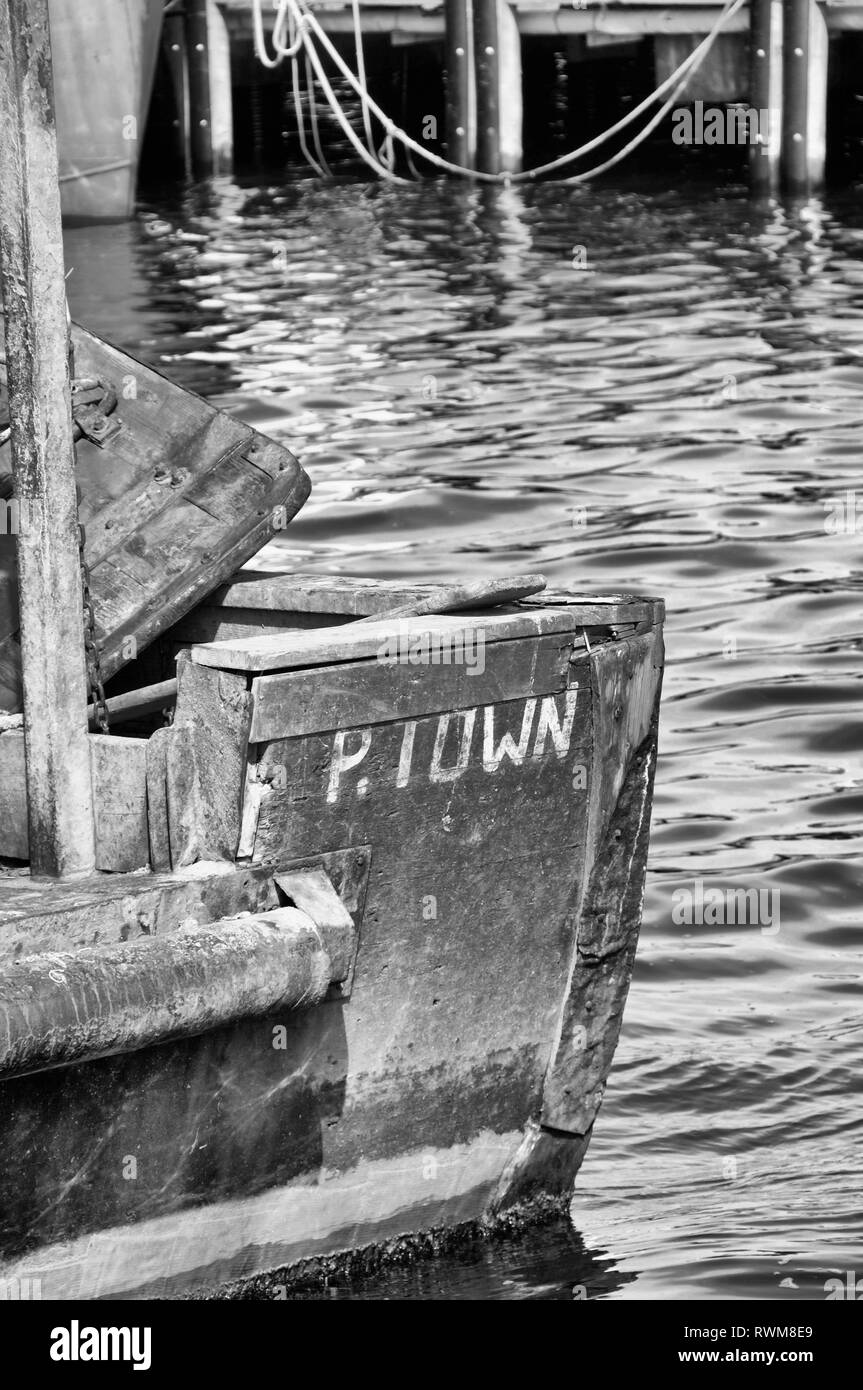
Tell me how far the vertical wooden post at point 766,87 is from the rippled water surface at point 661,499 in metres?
0.65

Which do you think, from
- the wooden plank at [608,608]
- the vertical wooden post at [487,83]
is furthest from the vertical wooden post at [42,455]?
the vertical wooden post at [487,83]

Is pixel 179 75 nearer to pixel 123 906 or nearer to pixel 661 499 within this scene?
pixel 661 499

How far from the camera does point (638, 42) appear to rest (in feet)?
92.6

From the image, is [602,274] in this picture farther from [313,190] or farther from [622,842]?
[622,842]

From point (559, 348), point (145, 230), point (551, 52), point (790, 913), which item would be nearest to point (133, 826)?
point (790, 913)

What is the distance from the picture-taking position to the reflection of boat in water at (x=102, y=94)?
24109 mm

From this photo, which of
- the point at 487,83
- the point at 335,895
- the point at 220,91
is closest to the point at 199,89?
the point at 220,91

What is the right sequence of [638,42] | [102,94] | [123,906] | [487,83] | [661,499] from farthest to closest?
[638,42] → [487,83] → [102,94] → [661,499] → [123,906]

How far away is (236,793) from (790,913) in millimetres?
3738

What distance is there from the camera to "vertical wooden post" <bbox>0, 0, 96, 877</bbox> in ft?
16.4

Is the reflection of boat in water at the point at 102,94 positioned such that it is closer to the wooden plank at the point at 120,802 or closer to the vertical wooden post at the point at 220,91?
the vertical wooden post at the point at 220,91

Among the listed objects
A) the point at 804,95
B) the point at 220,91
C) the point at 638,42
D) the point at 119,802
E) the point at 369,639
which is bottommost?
the point at 119,802

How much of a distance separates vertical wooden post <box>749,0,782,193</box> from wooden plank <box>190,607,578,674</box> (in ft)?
62.3

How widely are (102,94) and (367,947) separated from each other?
20916 millimetres
